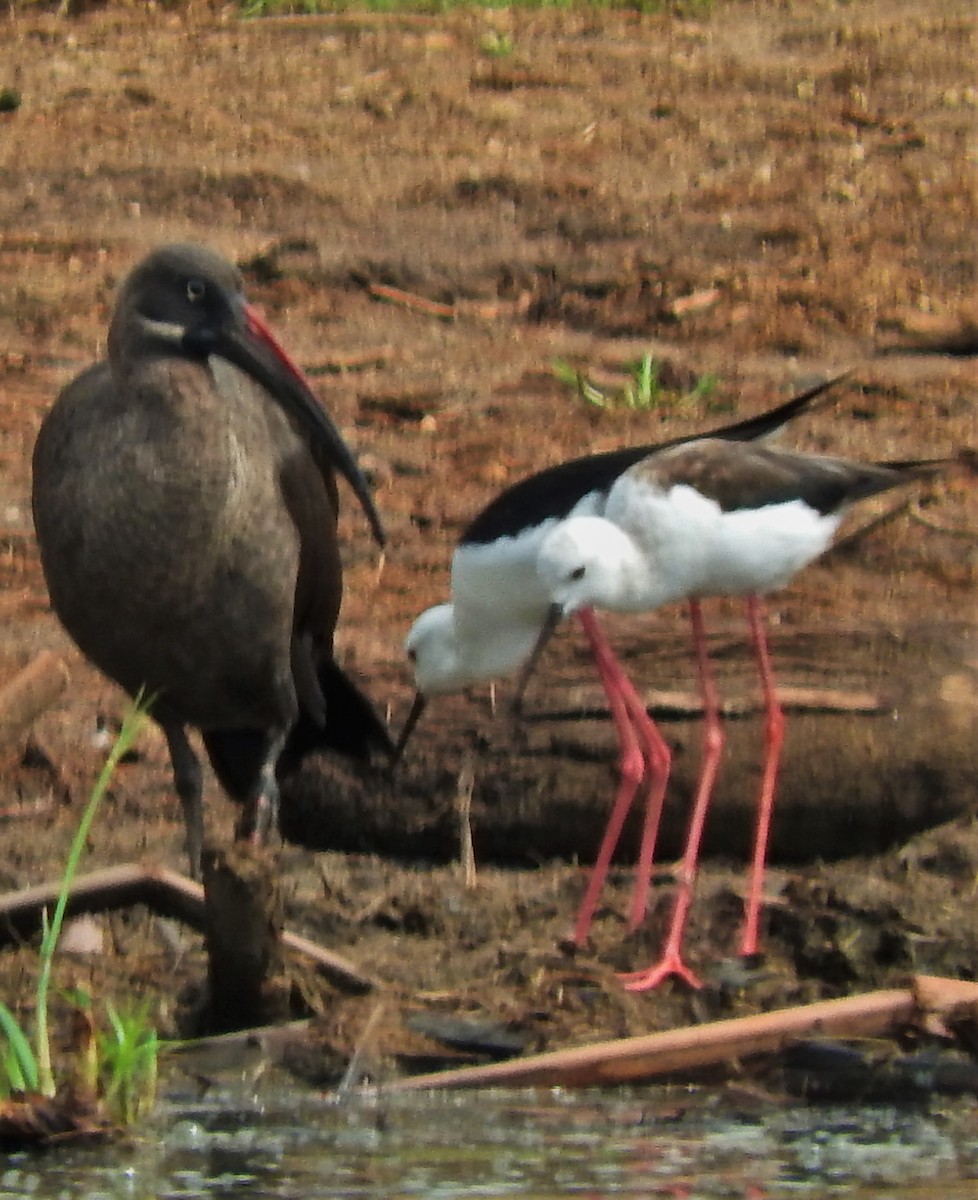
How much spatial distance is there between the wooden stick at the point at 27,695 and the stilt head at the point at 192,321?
0.90 metres

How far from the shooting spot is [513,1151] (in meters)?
5.25

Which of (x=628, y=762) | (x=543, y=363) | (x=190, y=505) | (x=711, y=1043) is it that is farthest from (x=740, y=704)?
(x=543, y=363)

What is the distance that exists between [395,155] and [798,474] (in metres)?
5.67

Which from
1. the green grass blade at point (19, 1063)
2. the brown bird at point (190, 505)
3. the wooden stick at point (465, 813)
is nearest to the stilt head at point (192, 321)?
the brown bird at point (190, 505)

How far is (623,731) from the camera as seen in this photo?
6.84 metres

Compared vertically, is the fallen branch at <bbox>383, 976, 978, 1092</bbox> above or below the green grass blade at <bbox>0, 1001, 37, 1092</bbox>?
below

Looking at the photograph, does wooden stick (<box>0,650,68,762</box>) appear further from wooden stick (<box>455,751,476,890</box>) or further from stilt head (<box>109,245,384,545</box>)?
wooden stick (<box>455,751,476,890</box>)

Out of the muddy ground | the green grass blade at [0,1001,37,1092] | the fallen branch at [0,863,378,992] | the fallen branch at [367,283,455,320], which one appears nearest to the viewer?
the green grass blade at [0,1001,37,1092]

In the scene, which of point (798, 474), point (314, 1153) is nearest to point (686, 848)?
point (798, 474)

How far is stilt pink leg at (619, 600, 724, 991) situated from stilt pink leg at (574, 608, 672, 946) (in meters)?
0.10

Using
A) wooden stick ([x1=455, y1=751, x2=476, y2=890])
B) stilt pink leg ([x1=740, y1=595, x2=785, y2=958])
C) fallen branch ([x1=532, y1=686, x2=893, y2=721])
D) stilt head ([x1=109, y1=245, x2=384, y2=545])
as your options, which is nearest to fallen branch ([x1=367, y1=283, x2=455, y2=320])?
stilt head ([x1=109, y1=245, x2=384, y2=545])

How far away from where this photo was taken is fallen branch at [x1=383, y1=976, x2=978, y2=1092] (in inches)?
212

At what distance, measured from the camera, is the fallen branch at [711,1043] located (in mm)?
5375

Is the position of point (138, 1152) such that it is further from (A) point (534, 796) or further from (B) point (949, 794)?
(B) point (949, 794)
